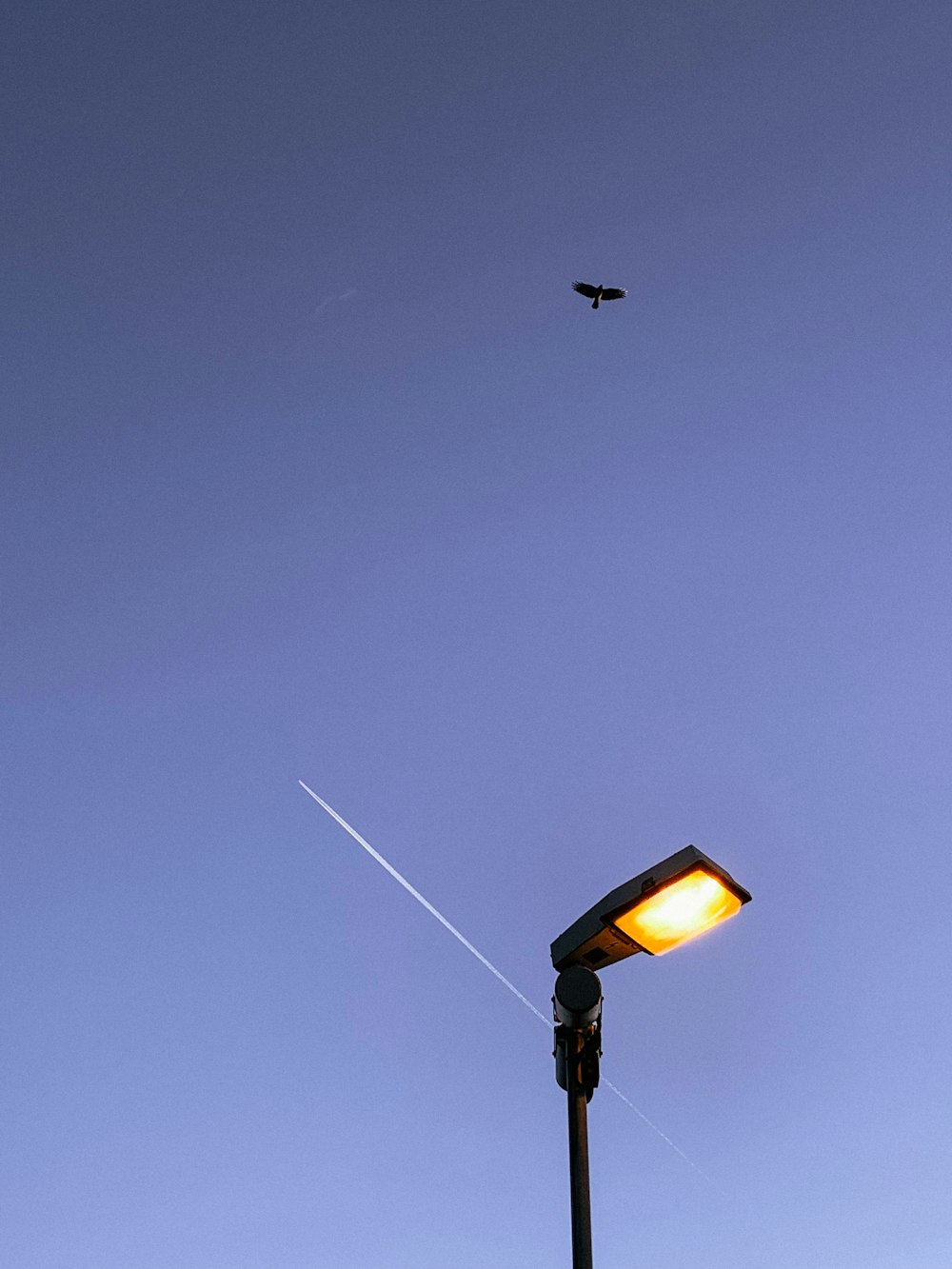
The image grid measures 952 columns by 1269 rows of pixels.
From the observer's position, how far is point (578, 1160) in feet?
15.1

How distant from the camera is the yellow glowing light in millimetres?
4762

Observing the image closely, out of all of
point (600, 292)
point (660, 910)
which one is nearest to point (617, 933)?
point (660, 910)

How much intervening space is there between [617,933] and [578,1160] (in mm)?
894

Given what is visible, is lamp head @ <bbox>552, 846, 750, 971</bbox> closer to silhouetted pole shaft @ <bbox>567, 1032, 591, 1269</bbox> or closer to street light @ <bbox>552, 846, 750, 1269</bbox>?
street light @ <bbox>552, 846, 750, 1269</bbox>

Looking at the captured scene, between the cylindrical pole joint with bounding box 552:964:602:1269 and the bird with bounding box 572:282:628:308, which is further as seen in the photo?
the bird with bounding box 572:282:628:308

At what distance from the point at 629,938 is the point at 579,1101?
683 millimetres

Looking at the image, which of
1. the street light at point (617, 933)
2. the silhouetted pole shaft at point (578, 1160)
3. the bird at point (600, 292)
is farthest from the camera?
the bird at point (600, 292)

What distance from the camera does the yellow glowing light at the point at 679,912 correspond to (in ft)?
15.6

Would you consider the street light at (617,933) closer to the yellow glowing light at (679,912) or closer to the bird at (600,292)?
the yellow glowing light at (679,912)

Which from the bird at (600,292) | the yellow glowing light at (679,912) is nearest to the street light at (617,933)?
the yellow glowing light at (679,912)

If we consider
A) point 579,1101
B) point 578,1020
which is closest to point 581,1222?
point 579,1101

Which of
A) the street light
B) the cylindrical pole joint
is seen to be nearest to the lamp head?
the street light

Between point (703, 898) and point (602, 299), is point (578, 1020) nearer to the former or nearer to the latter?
point (703, 898)

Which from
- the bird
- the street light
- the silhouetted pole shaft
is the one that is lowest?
the silhouetted pole shaft
